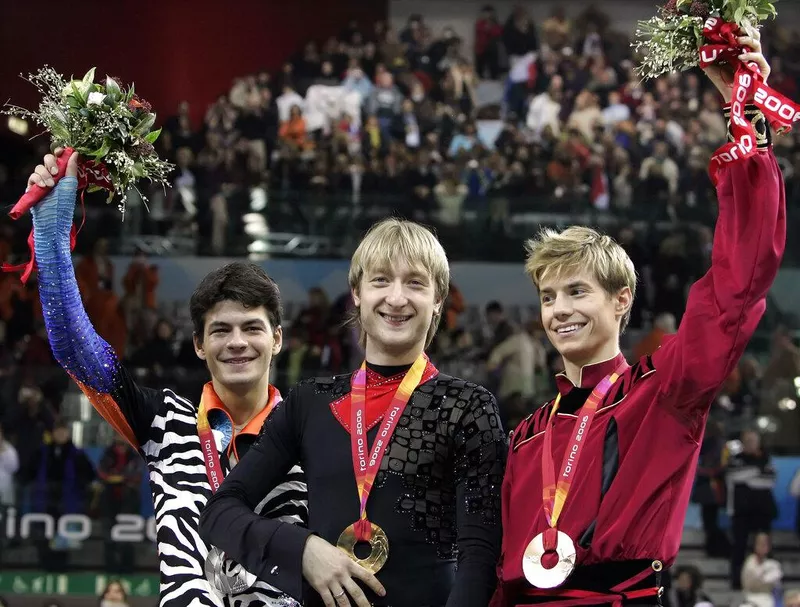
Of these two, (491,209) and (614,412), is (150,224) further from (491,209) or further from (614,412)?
(614,412)

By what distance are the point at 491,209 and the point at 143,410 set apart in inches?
368

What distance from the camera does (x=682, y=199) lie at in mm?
12875

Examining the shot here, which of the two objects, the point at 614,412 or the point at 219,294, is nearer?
the point at 614,412

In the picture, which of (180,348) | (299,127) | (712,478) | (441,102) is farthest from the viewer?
(441,102)

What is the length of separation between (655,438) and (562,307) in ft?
1.37

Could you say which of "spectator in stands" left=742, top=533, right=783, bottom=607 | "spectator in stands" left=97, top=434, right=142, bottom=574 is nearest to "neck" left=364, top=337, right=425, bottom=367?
"spectator in stands" left=97, top=434, right=142, bottom=574

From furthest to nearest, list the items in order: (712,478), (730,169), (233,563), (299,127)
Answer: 1. (299,127)
2. (712,478)
3. (233,563)
4. (730,169)

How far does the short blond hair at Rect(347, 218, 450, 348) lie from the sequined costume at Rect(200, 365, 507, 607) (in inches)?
9.5

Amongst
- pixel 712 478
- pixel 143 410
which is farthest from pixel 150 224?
pixel 143 410

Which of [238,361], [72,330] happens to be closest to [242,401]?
[238,361]

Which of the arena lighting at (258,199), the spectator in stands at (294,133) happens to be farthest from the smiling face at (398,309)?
the spectator in stands at (294,133)

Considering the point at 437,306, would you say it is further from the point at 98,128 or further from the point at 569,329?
the point at 98,128

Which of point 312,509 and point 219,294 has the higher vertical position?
point 219,294

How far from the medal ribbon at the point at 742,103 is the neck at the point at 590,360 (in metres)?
0.52
